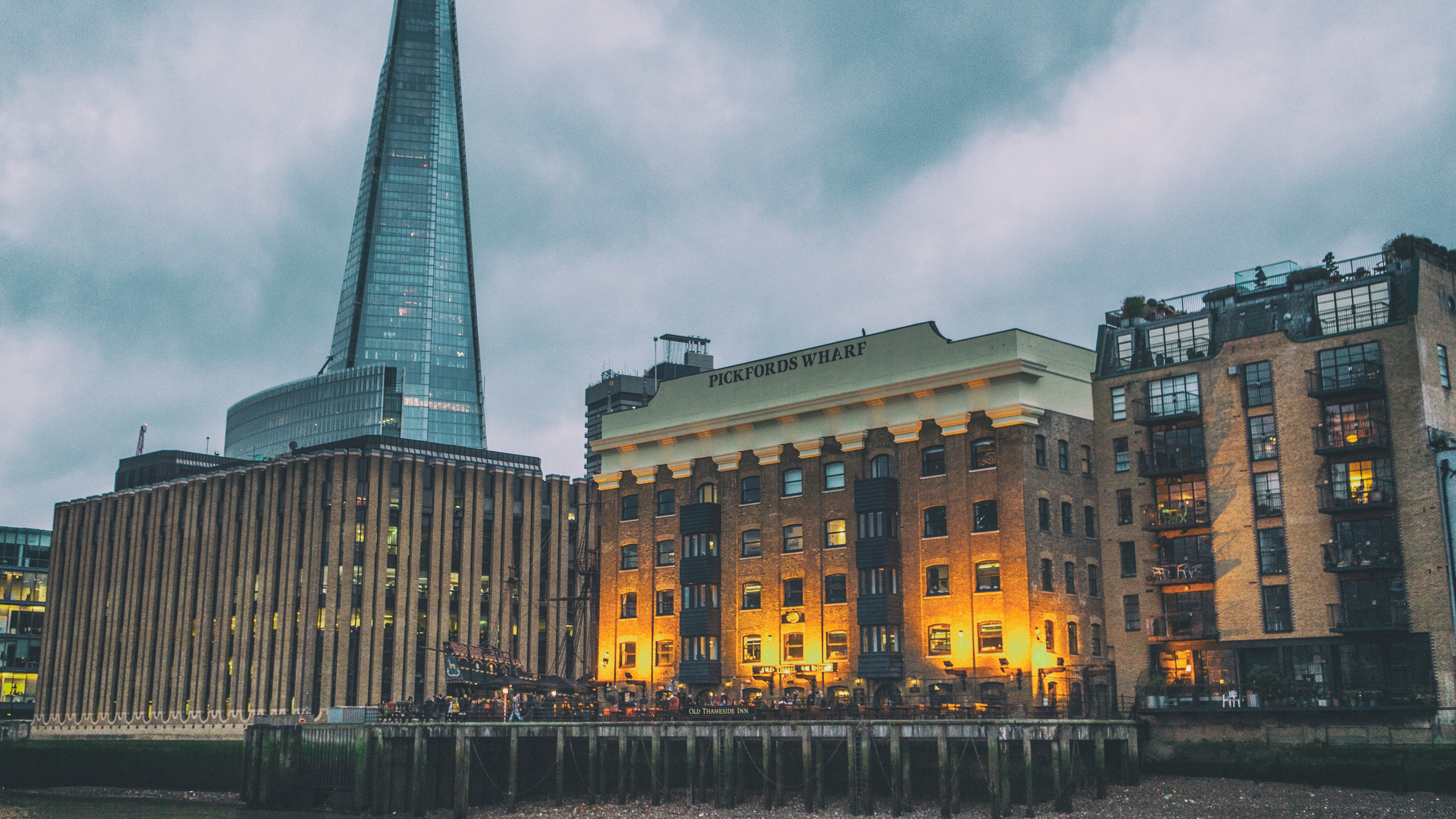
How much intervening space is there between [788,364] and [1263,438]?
938 inches

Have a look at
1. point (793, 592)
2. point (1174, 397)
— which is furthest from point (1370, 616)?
point (793, 592)

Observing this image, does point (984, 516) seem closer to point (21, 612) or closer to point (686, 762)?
point (686, 762)

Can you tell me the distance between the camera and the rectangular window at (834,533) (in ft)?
222

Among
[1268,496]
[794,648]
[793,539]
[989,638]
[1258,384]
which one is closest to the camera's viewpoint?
[1268,496]

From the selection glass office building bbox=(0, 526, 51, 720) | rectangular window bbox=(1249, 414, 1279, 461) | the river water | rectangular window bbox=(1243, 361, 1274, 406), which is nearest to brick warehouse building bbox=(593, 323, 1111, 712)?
rectangular window bbox=(1243, 361, 1274, 406)

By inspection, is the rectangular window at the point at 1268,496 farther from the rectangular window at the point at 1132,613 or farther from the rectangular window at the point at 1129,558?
the rectangular window at the point at 1132,613

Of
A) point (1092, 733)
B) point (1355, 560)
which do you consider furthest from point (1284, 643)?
point (1092, 733)

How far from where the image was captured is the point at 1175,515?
62344 mm

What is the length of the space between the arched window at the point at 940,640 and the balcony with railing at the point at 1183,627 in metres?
9.08

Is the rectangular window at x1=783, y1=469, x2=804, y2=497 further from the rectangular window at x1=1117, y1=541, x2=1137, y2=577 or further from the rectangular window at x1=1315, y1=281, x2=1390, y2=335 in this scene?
the rectangular window at x1=1315, y1=281, x2=1390, y2=335

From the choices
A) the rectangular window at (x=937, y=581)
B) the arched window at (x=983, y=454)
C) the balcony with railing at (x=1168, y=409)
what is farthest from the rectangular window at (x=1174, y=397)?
the rectangular window at (x=937, y=581)

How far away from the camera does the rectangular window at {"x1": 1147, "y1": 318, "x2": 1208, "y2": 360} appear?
210 ft

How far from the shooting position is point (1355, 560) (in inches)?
2219

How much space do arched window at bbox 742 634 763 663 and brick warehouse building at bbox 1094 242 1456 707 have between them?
681 inches
